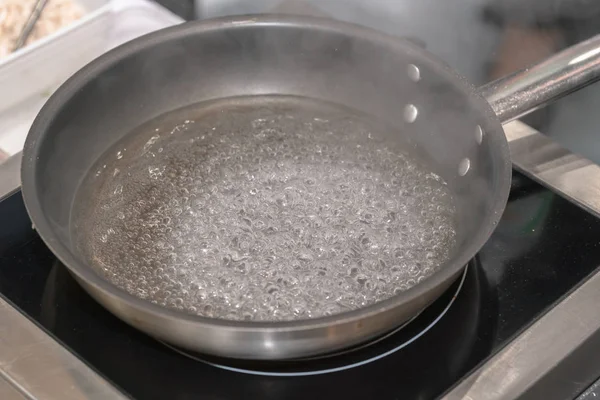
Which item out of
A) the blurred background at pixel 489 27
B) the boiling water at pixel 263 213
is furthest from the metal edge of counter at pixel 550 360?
the blurred background at pixel 489 27

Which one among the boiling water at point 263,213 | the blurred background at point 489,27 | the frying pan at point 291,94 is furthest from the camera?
the blurred background at point 489,27

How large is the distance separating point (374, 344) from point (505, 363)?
0.12m

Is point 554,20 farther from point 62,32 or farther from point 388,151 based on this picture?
point 62,32

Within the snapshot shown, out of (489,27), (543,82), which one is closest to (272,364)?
(543,82)

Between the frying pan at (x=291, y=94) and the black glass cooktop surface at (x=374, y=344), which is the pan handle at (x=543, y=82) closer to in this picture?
the frying pan at (x=291, y=94)

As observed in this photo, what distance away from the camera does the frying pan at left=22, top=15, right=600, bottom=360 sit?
1.78 ft

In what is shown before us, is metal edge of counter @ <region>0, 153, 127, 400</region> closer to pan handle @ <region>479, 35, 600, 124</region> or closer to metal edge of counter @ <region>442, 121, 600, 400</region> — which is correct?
metal edge of counter @ <region>442, 121, 600, 400</region>

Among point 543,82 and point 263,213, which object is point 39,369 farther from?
point 543,82

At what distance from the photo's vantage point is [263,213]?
30.3 inches

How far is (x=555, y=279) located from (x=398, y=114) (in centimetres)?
30

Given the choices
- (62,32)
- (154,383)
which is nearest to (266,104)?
(62,32)

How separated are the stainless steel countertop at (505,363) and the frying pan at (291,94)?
0.26ft

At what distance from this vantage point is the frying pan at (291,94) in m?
0.54

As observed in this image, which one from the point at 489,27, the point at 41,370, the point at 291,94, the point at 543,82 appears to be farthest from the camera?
the point at 489,27
